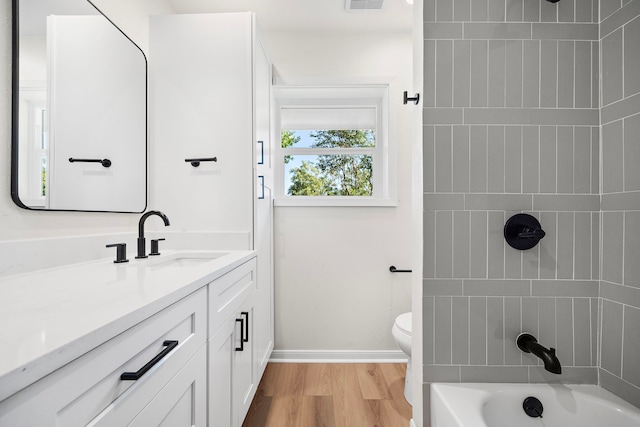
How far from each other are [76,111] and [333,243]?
5.39 ft

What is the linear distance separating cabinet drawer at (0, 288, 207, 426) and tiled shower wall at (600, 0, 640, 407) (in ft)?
4.60

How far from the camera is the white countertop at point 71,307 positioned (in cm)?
38

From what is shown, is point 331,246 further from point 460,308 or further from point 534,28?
point 534,28

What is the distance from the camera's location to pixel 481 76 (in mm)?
1110

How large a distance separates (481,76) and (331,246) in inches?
57.3

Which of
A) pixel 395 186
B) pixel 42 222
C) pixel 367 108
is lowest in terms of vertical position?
pixel 42 222

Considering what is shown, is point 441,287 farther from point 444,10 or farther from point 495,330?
point 444,10

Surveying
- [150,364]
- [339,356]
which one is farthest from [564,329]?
[339,356]

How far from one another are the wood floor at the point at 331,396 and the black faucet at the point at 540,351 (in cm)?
86

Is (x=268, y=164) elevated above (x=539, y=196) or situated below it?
above

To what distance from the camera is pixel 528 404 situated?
1026 millimetres

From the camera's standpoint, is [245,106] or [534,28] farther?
[245,106]

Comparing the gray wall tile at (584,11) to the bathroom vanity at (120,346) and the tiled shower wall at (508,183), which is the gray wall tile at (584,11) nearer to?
the tiled shower wall at (508,183)

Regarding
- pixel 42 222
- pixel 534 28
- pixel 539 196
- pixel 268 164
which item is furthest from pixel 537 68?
pixel 42 222
